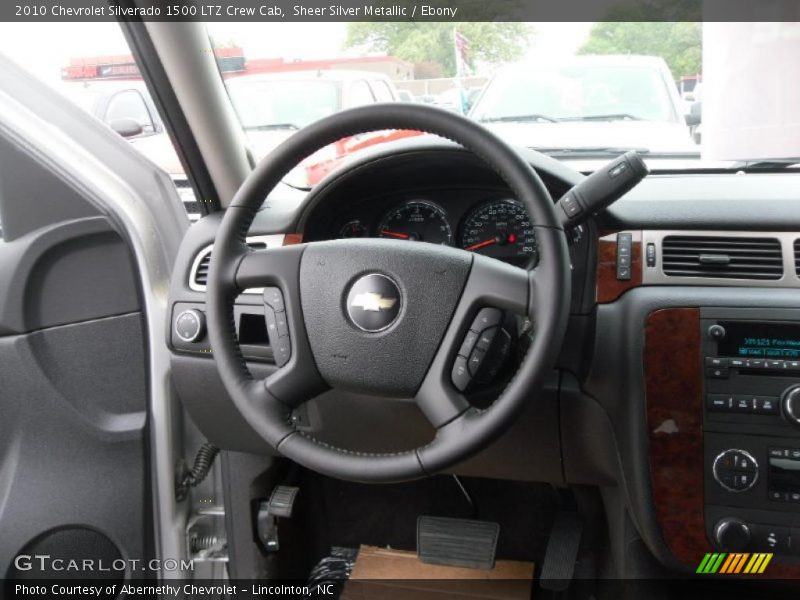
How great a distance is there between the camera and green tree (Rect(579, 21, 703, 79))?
1.70 m

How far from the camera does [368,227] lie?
1825 millimetres

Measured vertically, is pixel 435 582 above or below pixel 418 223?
Result: below

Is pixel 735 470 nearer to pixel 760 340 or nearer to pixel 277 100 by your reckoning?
pixel 760 340

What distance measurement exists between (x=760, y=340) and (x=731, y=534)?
1.31ft

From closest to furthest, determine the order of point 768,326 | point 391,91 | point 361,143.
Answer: point 768,326, point 391,91, point 361,143

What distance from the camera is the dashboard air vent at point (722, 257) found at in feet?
5.03

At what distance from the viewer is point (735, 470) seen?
5.07 ft

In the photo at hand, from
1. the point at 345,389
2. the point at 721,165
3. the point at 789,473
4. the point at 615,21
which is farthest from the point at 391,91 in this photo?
the point at 789,473

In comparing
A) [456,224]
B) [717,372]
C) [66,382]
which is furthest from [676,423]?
[66,382]

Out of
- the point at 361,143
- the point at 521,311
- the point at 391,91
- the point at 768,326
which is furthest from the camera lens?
the point at 361,143

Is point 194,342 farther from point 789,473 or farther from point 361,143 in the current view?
point 789,473

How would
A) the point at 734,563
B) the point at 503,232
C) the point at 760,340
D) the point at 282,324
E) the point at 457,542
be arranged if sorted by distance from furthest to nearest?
the point at 457,542, the point at 503,232, the point at 734,563, the point at 760,340, the point at 282,324

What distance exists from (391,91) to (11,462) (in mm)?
1335

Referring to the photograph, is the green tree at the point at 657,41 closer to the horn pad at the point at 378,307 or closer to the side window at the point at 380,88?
the side window at the point at 380,88
